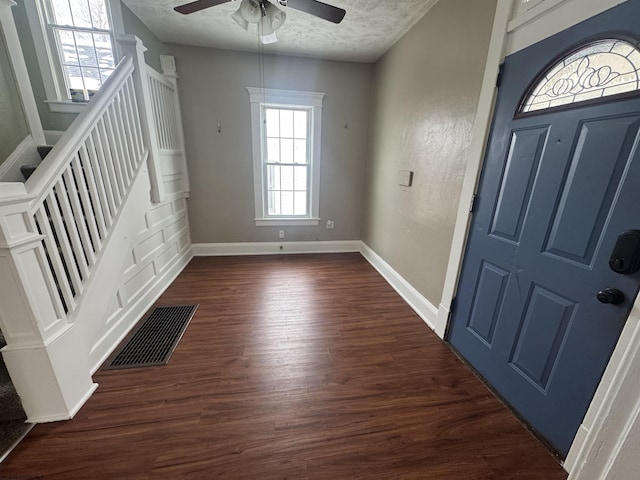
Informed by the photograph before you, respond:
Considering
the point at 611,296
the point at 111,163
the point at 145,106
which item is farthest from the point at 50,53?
the point at 611,296

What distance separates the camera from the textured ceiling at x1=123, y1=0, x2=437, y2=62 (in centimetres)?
224

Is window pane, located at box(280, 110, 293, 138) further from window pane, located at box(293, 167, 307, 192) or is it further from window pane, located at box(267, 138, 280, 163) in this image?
window pane, located at box(293, 167, 307, 192)

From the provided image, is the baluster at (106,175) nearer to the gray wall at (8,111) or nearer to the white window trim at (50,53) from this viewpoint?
the gray wall at (8,111)

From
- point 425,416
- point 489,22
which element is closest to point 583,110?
point 489,22

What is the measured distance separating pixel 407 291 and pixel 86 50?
4.26 meters

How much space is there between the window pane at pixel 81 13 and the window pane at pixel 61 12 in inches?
1.6

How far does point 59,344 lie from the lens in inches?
51.2

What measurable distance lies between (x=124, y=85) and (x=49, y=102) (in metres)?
1.13

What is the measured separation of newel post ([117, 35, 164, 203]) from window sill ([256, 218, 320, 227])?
1488mm

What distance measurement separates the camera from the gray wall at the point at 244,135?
3.21 m

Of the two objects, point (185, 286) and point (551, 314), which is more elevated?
point (551, 314)

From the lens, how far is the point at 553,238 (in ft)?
4.14

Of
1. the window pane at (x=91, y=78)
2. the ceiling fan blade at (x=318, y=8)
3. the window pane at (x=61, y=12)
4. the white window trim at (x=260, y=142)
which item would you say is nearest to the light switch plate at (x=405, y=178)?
the white window trim at (x=260, y=142)

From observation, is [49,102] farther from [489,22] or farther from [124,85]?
[489,22]
